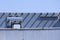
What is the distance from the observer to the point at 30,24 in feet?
38.7
